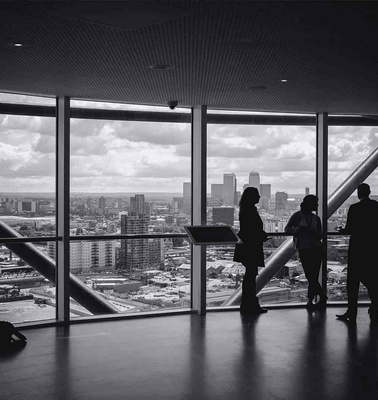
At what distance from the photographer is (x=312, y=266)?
8.95 meters

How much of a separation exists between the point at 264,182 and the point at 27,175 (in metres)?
3.82

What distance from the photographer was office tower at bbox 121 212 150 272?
8703 millimetres

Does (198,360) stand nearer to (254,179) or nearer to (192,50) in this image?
(192,50)

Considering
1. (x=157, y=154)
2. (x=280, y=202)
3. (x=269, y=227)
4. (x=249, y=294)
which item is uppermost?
(x=157, y=154)

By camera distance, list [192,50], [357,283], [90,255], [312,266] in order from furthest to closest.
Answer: [312,266], [90,255], [357,283], [192,50]

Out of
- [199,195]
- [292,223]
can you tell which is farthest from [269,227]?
[199,195]

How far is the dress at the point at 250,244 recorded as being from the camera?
28.4ft

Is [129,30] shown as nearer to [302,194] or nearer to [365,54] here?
[365,54]

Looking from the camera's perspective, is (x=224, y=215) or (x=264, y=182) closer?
(x=224, y=215)

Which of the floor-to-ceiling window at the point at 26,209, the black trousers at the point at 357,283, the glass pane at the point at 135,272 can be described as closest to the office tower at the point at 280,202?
the glass pane at the point at 135,272

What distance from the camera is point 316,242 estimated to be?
884 cm

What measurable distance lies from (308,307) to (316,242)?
1.15 m

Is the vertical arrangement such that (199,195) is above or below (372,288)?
above

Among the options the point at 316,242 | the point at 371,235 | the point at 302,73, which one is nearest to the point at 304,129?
the point at 316,242
